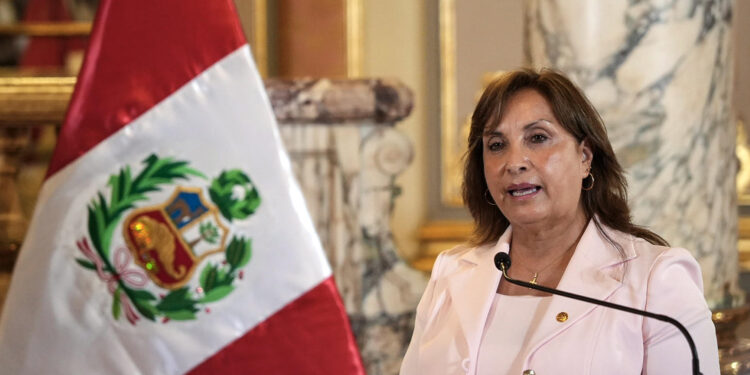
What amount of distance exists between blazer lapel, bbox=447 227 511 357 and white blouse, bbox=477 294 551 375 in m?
0.02

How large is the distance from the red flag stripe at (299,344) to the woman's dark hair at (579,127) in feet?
1.66

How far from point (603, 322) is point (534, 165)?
1.12 feet

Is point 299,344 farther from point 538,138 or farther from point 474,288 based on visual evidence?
point 538,138

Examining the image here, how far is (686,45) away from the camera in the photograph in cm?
257

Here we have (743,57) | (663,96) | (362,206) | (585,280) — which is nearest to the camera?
(585,280)

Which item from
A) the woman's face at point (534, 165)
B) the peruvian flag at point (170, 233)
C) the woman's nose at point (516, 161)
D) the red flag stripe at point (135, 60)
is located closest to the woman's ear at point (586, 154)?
the woman's face at point (534, 165)

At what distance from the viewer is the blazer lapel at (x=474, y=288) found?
2.04 meters

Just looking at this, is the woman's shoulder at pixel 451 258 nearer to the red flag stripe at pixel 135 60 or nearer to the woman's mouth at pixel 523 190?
the woman's mouth at pixel 523 190

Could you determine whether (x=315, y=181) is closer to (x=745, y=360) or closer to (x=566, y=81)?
(x=566, y=81)

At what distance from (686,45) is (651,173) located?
33cm

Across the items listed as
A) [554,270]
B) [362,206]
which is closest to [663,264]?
[554,270]

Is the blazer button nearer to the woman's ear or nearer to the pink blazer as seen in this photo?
the pink blazer

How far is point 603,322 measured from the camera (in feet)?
6.14

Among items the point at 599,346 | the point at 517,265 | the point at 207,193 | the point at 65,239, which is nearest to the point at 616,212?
the point at 517,265
